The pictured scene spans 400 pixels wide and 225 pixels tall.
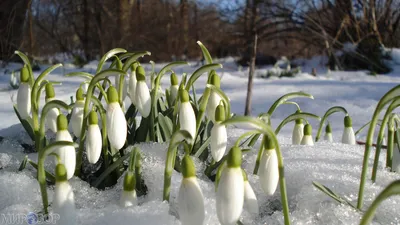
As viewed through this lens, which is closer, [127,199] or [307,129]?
[127,199]

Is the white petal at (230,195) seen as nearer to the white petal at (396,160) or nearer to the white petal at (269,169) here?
the white petal at (269,169)

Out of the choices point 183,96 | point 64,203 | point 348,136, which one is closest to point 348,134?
point 348,136

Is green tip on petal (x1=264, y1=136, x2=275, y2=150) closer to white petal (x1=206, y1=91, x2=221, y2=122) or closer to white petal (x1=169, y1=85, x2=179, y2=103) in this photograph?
white petal (x1=206, y1=91, x2=221, y2=122)

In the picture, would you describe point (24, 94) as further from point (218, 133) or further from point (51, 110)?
point (218, 133)

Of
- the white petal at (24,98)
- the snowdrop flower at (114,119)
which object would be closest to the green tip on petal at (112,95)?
the snowdrop flower at (114,119)

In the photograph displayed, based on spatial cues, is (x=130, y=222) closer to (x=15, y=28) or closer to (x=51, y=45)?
(x=15, y=28)

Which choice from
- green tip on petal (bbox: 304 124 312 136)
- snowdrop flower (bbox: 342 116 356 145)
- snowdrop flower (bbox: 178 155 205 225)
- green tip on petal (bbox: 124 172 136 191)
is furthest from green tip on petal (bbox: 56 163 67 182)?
snowdrop flower (bbox: 342 116 356 145)
